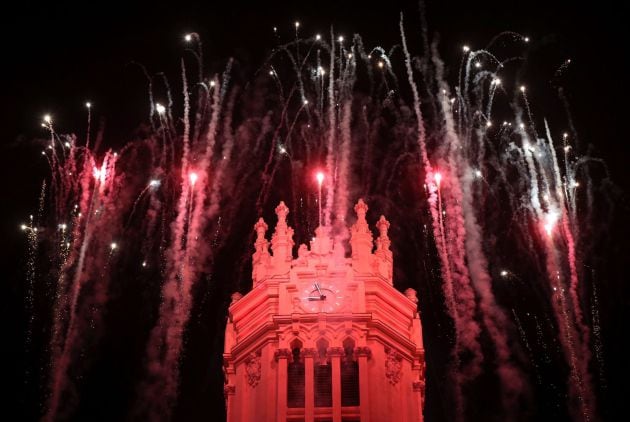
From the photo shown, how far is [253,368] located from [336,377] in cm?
535

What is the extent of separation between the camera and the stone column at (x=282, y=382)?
5269 centimetres

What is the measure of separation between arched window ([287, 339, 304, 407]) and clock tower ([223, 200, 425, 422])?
0.17ft

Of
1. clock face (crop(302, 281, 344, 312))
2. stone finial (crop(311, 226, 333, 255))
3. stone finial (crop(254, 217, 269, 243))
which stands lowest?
clock face (crop(302, 281, 344, 312))

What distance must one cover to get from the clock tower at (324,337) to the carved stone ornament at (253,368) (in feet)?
A: 0.19

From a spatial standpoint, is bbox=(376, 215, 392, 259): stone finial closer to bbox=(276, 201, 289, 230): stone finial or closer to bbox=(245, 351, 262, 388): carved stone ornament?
bbox=(276, 201, 289, 230): stone finial

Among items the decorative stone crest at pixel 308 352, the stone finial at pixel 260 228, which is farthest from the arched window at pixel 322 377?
the stone finial at pixel 260 228

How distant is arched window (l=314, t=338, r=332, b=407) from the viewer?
53541 millimetres

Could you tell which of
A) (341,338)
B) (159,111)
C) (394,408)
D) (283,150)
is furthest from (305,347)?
(159,111)

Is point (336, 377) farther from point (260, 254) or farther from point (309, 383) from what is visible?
point (260, 254)

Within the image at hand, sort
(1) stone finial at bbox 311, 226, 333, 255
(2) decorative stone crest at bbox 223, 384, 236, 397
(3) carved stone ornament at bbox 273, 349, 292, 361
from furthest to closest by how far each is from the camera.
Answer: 1. (1) stone finial at bbox 311, 226, 333, 255
2. (2) decorative stone crest at bbox 223, 384, 236, 397
3. (3) carved stone ornament at bbox 273, 349, 292, 361

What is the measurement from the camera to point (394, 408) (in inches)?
2157

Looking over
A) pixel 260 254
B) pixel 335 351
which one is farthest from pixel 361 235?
pixel 335 351

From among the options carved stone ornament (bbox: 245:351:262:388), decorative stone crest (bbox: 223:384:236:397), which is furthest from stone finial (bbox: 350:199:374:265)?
decorative stone crest (bbox: 223:384:236:397)

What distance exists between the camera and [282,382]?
53719 mm
